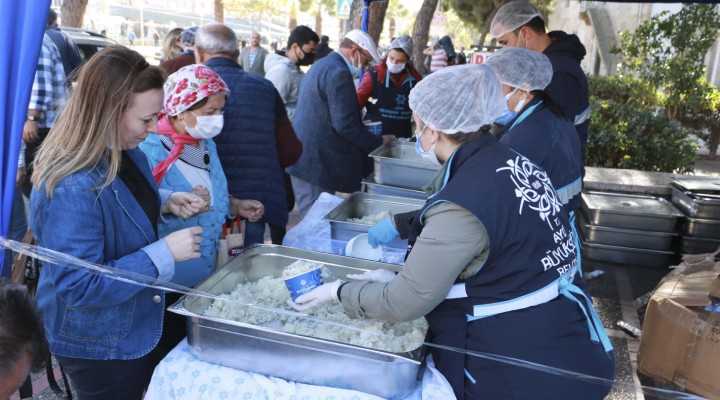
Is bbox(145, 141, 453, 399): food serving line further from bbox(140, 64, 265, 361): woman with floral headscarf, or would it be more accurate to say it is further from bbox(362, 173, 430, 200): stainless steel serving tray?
bbox(362, 173, 430, 200): stainless steel serving tray

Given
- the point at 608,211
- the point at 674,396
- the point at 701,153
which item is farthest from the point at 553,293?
the point at 701,153

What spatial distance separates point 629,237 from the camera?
4773 mm

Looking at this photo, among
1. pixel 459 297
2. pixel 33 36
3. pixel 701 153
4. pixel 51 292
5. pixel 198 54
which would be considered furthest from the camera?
pixel 701 153

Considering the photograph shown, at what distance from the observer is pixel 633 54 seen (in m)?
8.60

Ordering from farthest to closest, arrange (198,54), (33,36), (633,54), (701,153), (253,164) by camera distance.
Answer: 1. (701,153)
2. (633,54)
3. (198,54)
4. (253,164)
5. (33,36)

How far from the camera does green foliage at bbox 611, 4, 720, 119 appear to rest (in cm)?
776

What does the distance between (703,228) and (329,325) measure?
4.15 meters

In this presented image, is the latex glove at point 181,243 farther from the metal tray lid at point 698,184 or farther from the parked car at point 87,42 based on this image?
the parked car at point 87,42

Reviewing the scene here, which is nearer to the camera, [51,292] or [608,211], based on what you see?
[51,292]

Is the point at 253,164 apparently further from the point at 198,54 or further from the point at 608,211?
the point at 608,211

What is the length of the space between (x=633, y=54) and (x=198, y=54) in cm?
742

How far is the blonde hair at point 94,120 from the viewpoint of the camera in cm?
161

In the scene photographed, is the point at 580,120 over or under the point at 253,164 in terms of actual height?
over

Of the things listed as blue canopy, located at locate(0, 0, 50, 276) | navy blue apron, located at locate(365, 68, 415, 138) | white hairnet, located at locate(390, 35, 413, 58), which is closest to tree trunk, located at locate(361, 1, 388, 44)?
white hairnet, located at locate(390, 35, 413, 58)
